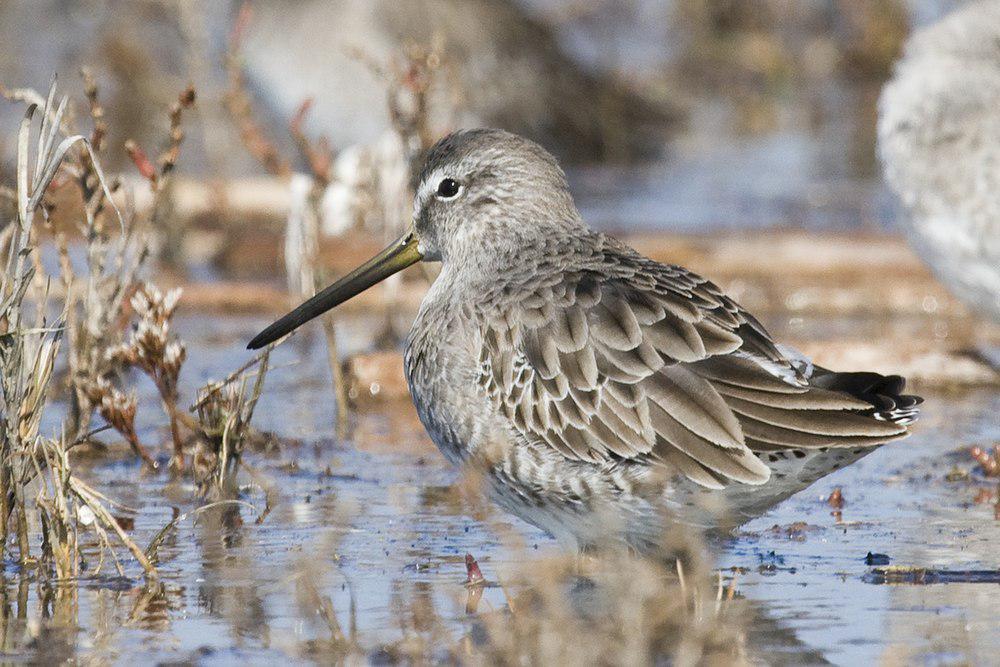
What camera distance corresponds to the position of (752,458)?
4.05 meters

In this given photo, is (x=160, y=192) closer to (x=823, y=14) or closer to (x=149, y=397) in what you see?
(x=149, y=397)

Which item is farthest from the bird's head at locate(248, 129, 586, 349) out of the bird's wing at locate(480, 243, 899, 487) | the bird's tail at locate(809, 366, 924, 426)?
the bird's tail at locate(809, 366, 924, 426)

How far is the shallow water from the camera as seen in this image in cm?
374

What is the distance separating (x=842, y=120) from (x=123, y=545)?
32.2ft

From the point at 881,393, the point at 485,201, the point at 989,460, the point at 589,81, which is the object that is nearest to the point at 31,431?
the point at 485,201

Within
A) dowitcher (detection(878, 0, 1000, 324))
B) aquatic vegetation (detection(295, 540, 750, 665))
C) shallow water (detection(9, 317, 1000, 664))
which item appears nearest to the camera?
aquatic vegetation (detection(295, 540, 750, 665))

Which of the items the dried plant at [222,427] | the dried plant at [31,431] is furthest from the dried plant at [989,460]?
the dried plant at [31,431]

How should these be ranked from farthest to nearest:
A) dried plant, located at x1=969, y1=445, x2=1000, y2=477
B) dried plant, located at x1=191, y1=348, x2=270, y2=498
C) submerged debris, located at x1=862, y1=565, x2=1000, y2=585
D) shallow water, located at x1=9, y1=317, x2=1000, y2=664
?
dried plant, located at x1=969, y1=445, x2=1000, y2=477 < dried plant, located at x1=191, y1=348, x2=270, y2=498 < submerged debris, located at x1=862, y1=565, x2=1000, y2=585 < shallow water, located at x1=9, y1=317, x2=1000, y2=664

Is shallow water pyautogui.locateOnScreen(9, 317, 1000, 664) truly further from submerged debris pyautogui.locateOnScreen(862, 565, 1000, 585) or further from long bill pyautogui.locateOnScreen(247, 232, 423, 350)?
long bill pyautogui.locateOnScreen(247, 232, 423, 350)

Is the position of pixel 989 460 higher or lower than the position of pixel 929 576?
higher

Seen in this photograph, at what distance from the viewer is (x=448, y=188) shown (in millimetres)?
5125

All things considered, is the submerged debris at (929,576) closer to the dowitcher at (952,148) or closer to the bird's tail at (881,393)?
the bird's tail at (881,393)

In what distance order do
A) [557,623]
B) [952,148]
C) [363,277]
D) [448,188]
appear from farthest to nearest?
[952,148] → [363,277] → [448,188] → [557,623]

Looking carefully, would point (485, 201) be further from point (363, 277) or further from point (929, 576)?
point (929, 576)
